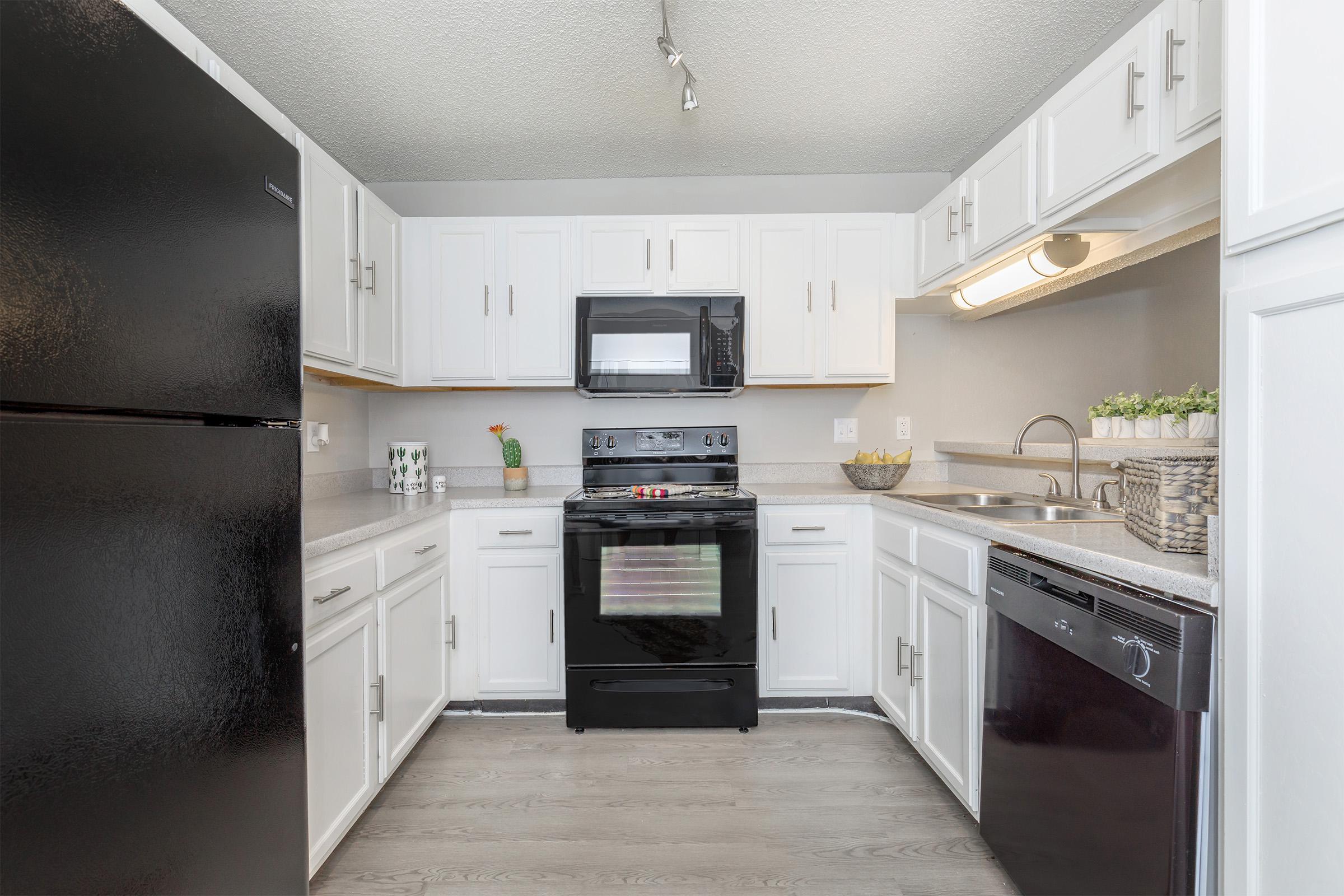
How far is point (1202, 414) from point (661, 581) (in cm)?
169

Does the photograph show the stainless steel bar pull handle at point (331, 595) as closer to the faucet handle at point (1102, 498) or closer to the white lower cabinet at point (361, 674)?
the white lower cabinet at point (361, 674)

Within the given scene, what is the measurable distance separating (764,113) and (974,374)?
1539mm

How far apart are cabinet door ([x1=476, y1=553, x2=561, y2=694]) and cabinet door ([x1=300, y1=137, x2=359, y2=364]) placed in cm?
96

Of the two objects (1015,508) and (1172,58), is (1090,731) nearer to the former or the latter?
(1015,508)

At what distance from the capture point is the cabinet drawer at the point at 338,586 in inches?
56.5

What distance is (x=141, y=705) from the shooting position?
0.72m

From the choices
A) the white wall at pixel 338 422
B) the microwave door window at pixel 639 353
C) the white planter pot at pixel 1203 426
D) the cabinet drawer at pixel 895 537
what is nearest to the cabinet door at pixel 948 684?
the cabinet drawer at pixel 895 537

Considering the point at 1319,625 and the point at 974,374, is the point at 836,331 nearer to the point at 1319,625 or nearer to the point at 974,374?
the point at 974,374

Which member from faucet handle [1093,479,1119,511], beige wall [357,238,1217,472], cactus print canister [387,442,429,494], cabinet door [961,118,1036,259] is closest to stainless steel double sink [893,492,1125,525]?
faucet handle [1093,479,1119,511]

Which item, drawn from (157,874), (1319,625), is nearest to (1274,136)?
(1319,625)

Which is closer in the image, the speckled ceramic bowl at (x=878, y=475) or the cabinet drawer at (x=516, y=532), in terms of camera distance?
the cabinet drawer at (x=516, y=532)

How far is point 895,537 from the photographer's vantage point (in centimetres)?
223

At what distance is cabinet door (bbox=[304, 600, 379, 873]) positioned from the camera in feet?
4.76

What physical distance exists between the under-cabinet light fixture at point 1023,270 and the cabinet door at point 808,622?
1154 millimetres
